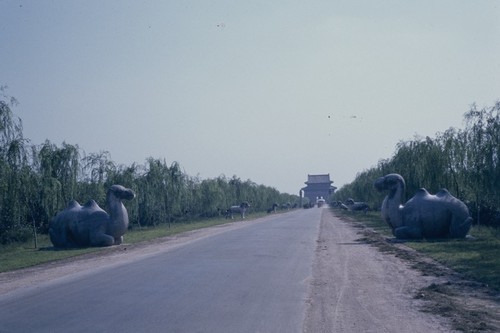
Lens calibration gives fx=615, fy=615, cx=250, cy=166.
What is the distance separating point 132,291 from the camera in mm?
13078

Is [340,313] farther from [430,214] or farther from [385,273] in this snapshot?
[430,214]

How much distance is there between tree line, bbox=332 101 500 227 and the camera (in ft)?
87.4

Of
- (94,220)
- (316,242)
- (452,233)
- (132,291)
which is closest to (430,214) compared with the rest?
(452,233)

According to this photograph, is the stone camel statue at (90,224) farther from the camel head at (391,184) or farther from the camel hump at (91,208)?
the camel head at (391,184)

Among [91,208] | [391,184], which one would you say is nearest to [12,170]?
[91,208]

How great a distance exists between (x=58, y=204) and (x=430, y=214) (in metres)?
21.2

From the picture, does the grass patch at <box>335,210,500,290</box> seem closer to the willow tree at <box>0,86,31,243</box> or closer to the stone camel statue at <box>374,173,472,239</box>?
the stone camel statue at <box>374,173,472,239</box>

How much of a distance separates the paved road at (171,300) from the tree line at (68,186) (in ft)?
40.5

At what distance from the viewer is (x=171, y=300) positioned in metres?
11.8

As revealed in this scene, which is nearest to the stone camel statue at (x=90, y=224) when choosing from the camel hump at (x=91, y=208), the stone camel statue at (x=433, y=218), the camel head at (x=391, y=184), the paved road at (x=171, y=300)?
the camel hump at (x=91, y=208)

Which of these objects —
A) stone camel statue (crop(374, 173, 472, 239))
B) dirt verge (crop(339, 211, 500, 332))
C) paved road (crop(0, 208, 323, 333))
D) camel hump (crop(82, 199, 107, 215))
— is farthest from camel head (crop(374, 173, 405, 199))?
camel hump (crop(82, 199, 107, 215))

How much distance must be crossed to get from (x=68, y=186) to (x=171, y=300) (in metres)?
29.0

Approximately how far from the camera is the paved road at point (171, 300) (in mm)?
9500

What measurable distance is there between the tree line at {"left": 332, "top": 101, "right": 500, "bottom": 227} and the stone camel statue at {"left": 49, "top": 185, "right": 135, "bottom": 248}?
16.8 meters
